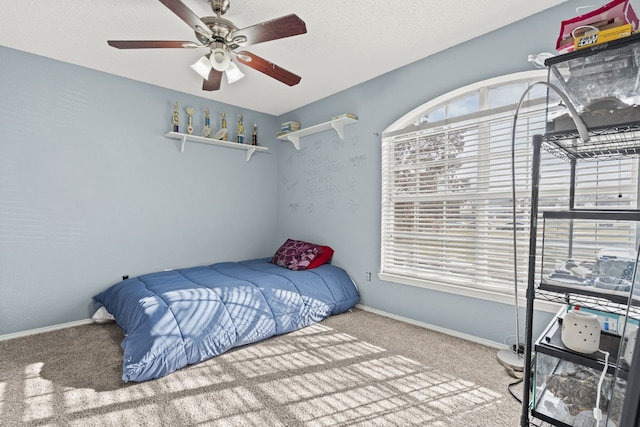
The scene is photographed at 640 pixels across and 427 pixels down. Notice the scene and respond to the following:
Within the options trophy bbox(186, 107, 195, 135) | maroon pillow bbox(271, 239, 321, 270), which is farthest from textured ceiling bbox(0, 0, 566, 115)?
maroon pillow bbox(271, 239, 321, 270)

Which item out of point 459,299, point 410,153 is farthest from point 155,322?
point 410,153

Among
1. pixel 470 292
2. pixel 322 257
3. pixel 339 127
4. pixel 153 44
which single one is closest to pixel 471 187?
pixel 470 292

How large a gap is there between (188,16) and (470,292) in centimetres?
274

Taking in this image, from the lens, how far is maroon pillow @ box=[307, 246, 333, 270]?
3.54 metres

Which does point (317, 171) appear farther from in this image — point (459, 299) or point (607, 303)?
point (607, 303)

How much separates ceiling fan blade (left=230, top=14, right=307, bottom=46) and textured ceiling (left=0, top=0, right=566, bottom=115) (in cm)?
32

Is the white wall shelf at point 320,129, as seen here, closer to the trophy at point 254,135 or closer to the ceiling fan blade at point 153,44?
the trophy at point 254,135

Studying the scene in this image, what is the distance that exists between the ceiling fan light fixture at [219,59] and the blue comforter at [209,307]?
1.68m

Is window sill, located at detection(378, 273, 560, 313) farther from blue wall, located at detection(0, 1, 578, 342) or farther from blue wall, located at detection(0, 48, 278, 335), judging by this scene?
blue wall, located at detection(0, 48, 278, 335)

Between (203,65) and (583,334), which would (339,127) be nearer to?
(203,65)

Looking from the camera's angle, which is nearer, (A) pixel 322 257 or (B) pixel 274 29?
(B) pixel 274 29

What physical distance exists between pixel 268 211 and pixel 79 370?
8.95 ft

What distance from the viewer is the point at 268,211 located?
4484 mm

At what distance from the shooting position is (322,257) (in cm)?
363
